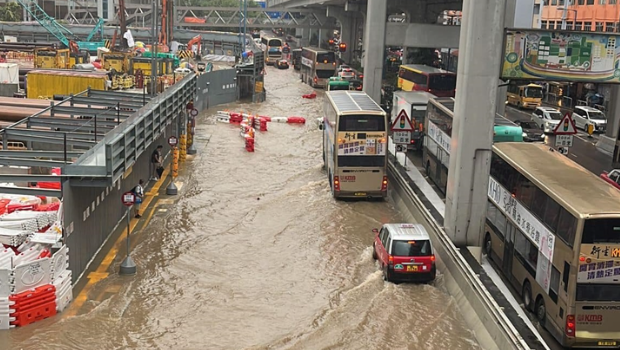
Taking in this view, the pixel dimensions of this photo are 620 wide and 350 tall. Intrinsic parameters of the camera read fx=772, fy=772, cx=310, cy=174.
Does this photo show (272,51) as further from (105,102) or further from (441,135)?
(441,135)

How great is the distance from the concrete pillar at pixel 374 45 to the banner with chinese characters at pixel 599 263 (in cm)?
2722

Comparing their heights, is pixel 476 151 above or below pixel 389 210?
above

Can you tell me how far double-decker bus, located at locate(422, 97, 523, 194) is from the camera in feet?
87.5

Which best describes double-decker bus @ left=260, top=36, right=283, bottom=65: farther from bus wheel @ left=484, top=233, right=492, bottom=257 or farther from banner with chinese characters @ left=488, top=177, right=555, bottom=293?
banner with chinese characters @ left=488, top=177, right=555, bottom=293

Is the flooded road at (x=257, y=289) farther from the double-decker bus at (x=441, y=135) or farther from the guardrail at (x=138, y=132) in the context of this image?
the guardrail at (x=138, y=132)

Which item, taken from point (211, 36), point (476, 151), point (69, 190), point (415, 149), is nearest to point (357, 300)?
point (476, 151)

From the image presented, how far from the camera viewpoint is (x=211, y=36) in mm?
104062

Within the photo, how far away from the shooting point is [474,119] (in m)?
20.1

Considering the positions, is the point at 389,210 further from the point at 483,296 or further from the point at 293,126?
the point at 293,126

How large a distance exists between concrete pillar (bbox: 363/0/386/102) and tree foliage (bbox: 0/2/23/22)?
9230 centimetres

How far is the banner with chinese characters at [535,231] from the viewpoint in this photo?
51.6 ft

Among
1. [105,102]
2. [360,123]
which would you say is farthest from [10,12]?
[360,123]

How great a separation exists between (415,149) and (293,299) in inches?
757

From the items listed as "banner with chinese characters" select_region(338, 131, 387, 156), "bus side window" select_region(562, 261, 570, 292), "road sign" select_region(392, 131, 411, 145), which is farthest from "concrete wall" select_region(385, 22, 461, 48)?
"bus side window" select_region(562, 261, 570, 292)
